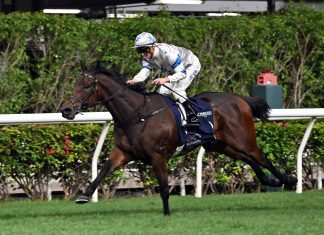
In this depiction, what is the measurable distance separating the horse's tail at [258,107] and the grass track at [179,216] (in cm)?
87

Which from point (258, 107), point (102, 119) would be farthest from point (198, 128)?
point (102, 119)

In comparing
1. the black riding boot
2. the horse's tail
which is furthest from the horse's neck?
the horse's tail

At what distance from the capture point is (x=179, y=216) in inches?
391

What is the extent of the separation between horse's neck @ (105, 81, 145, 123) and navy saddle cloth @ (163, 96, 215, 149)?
1.19 feet

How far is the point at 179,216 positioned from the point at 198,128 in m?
0.98

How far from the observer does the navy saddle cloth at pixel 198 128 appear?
1038cm

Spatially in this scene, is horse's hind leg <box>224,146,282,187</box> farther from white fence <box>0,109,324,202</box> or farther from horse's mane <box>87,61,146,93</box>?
horse's mane <box>87,61,146,93</box>

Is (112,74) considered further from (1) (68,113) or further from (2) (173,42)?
(2) (173,42)

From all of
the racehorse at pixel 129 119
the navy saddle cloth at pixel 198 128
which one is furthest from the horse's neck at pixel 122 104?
the navy saddle cloth at pixel 198 128

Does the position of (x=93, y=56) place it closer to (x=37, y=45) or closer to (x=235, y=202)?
(x=37, y=45)

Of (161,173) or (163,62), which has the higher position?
(163,62)

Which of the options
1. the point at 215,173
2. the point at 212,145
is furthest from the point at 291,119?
the point at 212,145

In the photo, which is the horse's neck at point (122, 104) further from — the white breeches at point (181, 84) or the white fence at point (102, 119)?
the white fence at point (102, 119)

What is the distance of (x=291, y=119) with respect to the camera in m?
12.4
